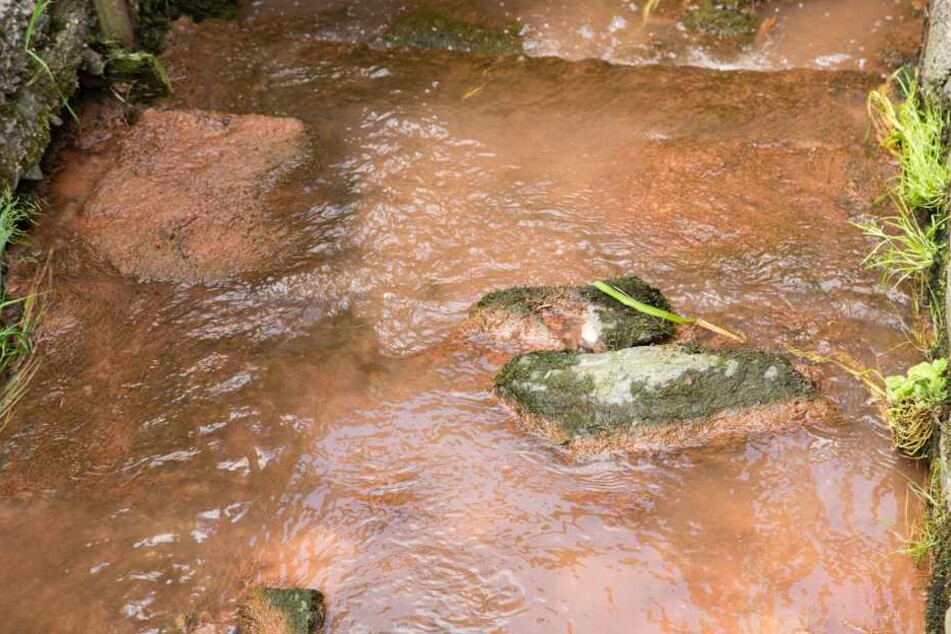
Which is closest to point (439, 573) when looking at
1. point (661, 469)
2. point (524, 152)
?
point (661, 469)

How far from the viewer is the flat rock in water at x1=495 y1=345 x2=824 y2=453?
393 centimetres

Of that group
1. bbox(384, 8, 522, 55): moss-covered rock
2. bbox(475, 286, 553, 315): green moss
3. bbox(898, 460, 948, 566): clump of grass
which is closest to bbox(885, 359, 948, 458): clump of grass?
bbox(898, 460, 948, 566): clump of grass

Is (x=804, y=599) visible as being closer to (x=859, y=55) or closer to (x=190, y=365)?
(x=190, y=365)

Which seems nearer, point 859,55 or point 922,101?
point 922,101

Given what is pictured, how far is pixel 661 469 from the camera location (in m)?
3.89

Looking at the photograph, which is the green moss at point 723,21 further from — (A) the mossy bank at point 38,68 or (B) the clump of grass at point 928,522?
(A) the mossy bank at point 38,68

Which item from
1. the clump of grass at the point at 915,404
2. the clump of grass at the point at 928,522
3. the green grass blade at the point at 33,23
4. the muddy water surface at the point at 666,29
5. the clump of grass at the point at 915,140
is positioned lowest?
the clump of grass at the point at 928,522

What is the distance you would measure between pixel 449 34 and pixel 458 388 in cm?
348

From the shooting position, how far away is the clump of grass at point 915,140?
15.4 ft

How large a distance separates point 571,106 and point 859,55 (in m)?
2.16

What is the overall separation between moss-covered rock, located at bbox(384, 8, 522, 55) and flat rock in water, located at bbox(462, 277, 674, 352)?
9.03 feet

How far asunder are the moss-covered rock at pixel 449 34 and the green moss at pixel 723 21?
1372mm

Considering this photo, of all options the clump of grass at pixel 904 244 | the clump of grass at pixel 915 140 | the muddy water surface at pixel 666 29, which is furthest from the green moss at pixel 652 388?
the muddy water surface at pixel 666 29

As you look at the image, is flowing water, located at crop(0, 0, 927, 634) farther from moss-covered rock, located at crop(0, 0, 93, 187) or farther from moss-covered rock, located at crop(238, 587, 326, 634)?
moss-covered rock, located at crop(0, 0, 93, 187)
